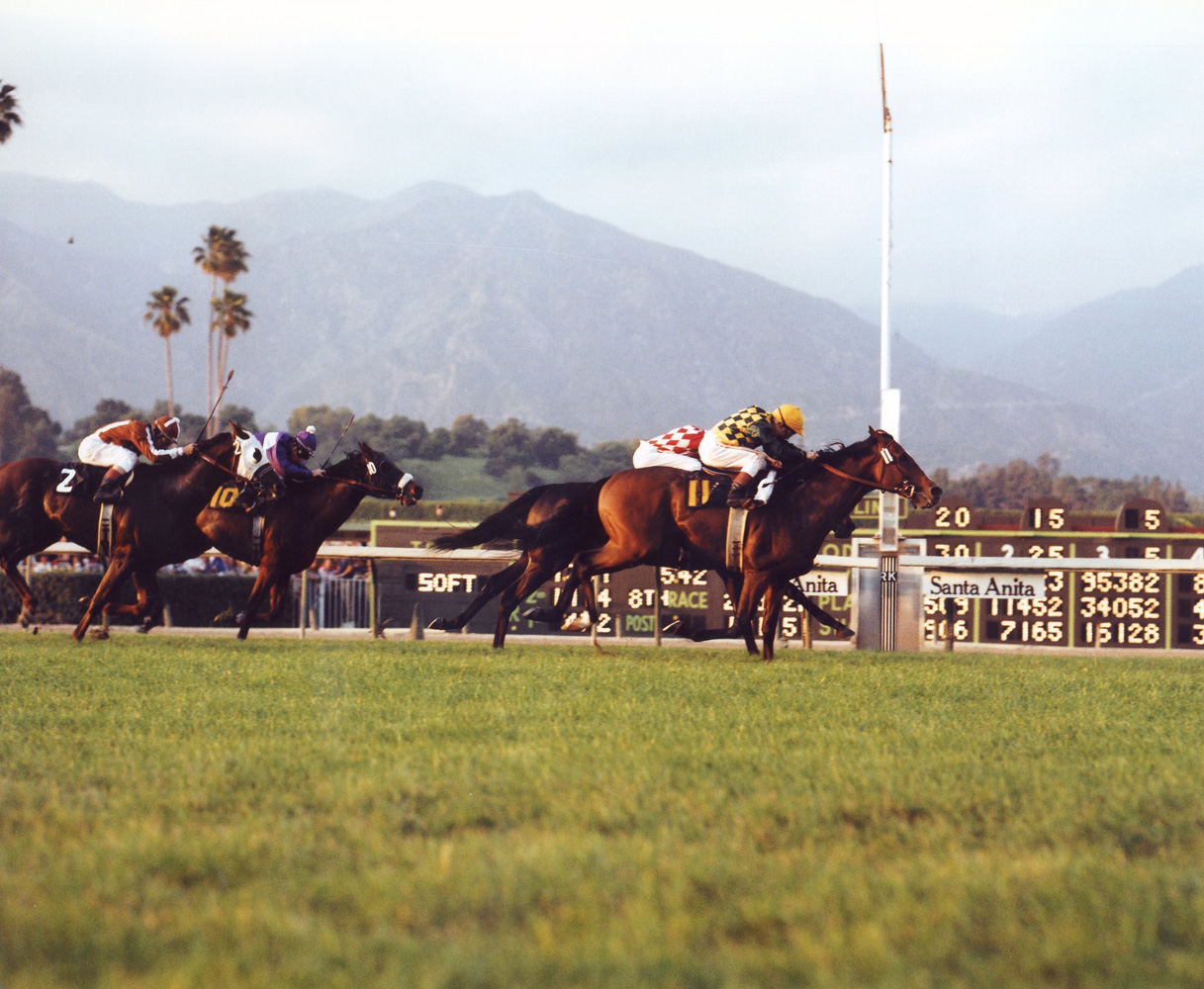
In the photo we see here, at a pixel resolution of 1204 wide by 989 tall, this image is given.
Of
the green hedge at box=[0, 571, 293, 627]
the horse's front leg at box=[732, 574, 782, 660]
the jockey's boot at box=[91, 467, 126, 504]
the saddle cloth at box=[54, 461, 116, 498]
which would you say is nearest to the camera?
the horse's front leg at box=[732, 574, 782, 660]

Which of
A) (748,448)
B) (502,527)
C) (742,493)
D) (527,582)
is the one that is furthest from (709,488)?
(502,527)

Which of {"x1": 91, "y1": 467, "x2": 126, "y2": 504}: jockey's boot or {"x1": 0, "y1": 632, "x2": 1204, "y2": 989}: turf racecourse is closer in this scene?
{"x1": 0, "y1": 632, "x2": 1204, "y2": 989}: turf racecourse

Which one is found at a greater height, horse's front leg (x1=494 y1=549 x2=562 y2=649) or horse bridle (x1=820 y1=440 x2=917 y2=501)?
horse bridle (x1=820 y1=440 x2=917 y2=501)

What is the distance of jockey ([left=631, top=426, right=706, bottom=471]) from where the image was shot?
10.6m

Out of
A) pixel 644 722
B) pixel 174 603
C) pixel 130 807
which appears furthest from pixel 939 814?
pixel 174 603

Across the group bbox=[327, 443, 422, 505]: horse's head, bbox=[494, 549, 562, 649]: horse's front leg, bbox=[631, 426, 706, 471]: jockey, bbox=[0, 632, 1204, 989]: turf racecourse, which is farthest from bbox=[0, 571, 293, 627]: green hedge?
bbox=[0, 632, 1204, 989]: turf racecourse

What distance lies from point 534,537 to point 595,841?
768 cm

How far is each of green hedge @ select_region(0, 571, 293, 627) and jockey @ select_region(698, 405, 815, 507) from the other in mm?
9947

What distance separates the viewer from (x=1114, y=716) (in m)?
6.06

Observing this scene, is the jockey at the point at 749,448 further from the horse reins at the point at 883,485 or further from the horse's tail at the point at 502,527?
the horse's tail at the point at 502,527

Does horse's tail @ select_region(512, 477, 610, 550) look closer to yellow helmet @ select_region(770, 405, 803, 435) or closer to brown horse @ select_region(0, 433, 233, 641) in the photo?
yellow helmet @ select_region(770, 405, 803, 435)

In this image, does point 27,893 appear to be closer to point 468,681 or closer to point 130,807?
point 130,807

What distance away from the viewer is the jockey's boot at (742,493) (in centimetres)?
946

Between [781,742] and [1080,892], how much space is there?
215 centimetres
